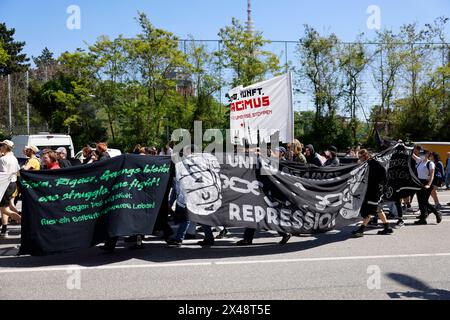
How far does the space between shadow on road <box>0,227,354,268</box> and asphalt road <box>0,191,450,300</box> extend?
2 centimetres

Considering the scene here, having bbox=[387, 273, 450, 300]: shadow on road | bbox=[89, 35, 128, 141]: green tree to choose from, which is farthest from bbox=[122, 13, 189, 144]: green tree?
bbox=[387, 273, 450, 300]: shadow on road

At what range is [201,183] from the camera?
7.35 meters

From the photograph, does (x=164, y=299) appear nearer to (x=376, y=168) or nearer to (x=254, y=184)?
(x=254, y=184)

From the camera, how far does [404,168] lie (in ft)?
32.4

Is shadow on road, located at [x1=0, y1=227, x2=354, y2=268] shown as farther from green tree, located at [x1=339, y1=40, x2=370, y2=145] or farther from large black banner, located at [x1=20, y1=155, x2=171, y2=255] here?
green tree, located at [x1=339, y1=40, x2=370, y2=145]

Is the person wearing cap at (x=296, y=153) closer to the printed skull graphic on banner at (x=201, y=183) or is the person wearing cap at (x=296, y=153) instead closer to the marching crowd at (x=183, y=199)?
the marching crowd at (x=183, y=199)

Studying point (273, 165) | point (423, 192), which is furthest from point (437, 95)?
point (273, 165)

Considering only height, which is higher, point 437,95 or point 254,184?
point 437,95

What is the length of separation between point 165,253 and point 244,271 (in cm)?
166

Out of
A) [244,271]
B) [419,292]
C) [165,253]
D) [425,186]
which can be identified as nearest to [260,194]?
[244,271]

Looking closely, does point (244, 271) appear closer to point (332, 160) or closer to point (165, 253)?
point (165, 253)
